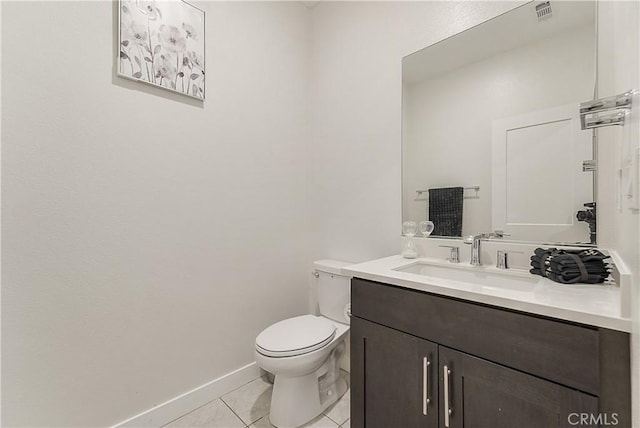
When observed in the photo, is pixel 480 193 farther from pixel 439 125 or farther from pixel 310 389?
pixel 310 389

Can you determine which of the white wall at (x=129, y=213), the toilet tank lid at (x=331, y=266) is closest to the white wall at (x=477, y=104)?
the toilet tank lid at (x=331, y=266)

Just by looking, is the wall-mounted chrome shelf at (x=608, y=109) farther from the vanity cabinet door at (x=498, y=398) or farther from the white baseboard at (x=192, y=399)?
the white baseboard at (x=192, y=399)

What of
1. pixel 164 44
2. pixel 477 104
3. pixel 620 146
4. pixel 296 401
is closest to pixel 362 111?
pixel 477 104

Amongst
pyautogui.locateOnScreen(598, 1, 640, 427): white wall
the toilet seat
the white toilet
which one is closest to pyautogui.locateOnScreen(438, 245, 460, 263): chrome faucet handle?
pyautogui.locateOnScreen(598, 1, 640, 427): white wall

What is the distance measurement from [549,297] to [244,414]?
1499 millimetres

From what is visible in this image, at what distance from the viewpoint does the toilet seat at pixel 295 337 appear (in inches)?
51.7

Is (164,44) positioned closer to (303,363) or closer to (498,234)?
(303,363)

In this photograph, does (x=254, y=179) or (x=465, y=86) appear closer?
(x=465, y=86)

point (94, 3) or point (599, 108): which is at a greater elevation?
point (94, 3)

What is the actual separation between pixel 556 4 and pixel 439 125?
616 millimetres

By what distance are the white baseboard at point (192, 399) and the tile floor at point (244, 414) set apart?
0.09 ft

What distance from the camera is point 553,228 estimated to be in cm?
115

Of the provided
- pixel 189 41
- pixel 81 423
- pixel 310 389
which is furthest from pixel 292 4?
pixel 81 423

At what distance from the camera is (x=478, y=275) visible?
1230mm
